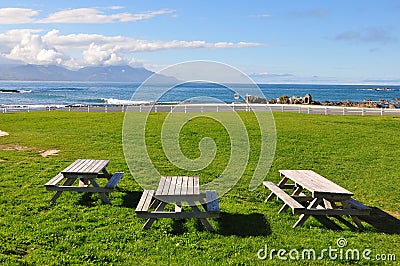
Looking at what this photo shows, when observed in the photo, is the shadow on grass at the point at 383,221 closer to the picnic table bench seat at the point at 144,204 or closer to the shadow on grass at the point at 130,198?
the picnic table bench seat at the point at 144,204

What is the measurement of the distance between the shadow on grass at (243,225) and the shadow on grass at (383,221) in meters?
1.89

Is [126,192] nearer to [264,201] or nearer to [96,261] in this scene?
[264,201]

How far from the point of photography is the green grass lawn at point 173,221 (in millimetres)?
5531

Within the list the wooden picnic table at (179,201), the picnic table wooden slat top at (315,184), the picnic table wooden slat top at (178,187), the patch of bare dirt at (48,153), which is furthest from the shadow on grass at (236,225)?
the patch of bare dirt at (48,153)

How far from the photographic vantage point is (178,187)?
6531 mm

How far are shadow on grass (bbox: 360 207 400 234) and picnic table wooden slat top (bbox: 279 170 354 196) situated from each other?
2.95 feet

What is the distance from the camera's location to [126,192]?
28.7 ft

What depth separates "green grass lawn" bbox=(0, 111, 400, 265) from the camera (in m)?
5.53

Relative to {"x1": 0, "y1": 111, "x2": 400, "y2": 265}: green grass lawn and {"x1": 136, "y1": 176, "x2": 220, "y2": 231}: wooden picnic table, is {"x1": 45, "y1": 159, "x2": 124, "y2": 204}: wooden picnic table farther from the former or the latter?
{"x1": 136, "y1": 176, "x2": 220, "y2": 231}: wooden picnic table

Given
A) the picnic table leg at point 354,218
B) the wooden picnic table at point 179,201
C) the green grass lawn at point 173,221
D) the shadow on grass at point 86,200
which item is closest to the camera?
the green grass lawn at point 173,221

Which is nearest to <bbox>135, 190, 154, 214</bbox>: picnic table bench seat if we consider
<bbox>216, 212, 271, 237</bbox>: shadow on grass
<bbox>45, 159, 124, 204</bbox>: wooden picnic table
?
<bbox>45, 159, 124, 204</bbox>: wooden picnic table

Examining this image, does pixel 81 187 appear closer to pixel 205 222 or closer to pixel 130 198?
pixel 130 198

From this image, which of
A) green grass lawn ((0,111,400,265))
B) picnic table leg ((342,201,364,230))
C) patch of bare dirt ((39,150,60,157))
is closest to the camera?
green grass lawn ((0,111,400,265))

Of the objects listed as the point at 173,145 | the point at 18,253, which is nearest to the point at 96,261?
the point at 18,253
